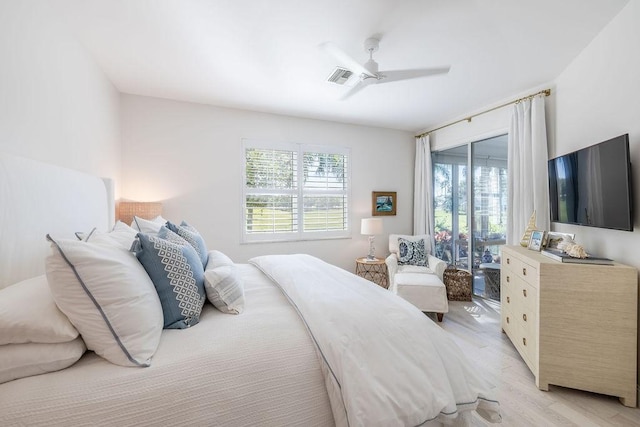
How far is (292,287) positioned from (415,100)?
2932 millimetres

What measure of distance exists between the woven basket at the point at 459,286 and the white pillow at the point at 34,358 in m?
3.91

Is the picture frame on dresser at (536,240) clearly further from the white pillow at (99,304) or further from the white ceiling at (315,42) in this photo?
the white pillow at (99,304)

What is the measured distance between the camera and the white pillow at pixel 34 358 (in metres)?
0.82

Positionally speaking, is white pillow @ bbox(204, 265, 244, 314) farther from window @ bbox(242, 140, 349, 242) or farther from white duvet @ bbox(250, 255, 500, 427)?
window @ bbox(242, 140, 349, 242)

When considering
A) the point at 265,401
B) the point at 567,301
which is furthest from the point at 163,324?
the point at 567,301

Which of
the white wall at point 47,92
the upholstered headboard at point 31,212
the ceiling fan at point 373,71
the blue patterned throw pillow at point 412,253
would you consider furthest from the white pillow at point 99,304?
the blue patterned throw pillow at point 412,253

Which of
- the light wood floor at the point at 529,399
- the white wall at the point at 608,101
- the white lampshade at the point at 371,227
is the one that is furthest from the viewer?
the white lampshade at the point at 371,227

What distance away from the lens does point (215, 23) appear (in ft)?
6.51

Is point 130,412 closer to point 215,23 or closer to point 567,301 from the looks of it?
point 215,23

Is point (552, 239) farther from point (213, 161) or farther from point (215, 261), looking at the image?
point (213, 161)

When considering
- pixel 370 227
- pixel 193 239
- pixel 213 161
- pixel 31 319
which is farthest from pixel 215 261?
pixel 370 227

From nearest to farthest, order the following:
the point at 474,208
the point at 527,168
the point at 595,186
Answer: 1. the point at 595,186
2. the point at 527,168
3. the point at 474,208

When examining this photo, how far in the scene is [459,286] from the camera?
3.76m

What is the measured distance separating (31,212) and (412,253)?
12.0ft
